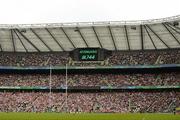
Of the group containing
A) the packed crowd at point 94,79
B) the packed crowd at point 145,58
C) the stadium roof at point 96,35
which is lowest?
the packed crowd at point 94,79

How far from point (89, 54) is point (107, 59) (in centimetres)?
379

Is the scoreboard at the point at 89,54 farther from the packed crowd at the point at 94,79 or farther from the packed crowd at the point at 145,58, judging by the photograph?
the packed crowd at the point at 94,79

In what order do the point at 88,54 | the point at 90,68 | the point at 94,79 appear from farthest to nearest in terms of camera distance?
the point at 94,79, the point at 90,68, the point at 88,54

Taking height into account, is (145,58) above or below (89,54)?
below

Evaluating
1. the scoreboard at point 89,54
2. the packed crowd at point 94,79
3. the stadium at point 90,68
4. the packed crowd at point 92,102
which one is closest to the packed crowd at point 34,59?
the stadium at point 90,68

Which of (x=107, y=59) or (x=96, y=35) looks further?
(x=107, y=59)

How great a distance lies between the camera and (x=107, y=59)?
Answer: 261 feet

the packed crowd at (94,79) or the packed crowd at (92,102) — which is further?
the packed crowd at (94,79)

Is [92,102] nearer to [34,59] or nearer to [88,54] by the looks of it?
[88,54]

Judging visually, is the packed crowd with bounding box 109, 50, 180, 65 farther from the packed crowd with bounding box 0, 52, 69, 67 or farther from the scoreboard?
the packed crowd with bounding box 0, 52, 69, 67

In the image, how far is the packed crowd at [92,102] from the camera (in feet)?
230

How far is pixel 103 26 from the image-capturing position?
65875 mm

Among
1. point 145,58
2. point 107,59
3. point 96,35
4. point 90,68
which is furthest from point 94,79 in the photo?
point 96,35

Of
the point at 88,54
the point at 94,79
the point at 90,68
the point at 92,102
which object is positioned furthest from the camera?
the point at 94,79
